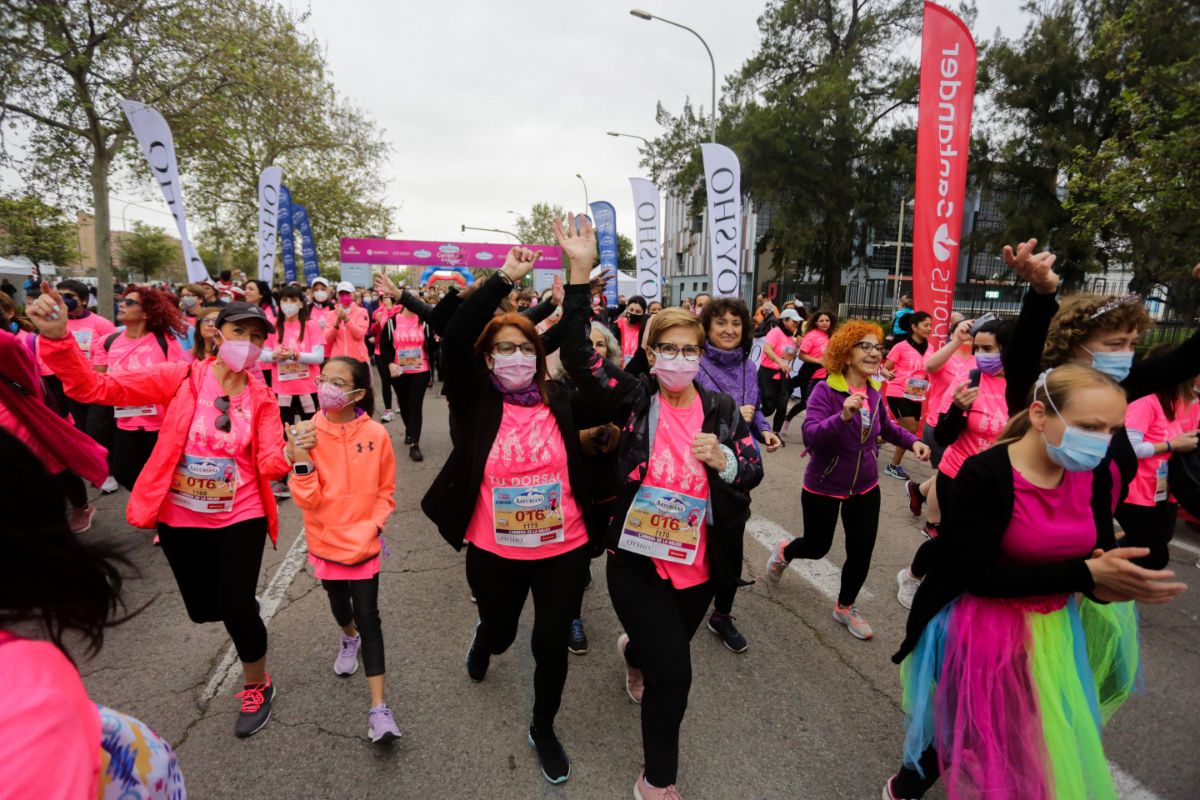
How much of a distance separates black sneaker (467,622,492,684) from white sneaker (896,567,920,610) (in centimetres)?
282

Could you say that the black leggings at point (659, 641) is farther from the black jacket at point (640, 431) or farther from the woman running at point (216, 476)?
the woman running at point (216, 476)

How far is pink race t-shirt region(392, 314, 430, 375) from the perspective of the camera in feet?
24.0

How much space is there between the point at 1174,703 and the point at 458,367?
402cm

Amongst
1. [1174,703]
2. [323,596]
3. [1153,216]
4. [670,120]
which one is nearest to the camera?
[1174,703]

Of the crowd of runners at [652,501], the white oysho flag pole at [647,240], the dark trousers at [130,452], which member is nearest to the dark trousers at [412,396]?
the dark trousers at [130,452]

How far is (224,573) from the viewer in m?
2.72

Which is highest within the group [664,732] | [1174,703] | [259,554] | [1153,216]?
[1153,216]

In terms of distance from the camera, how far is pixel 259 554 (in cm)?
282

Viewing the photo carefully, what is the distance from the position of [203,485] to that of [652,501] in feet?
6.69

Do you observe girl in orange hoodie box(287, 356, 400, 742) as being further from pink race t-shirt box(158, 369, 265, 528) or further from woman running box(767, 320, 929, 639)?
woman running box(767, 320, 929, 639)

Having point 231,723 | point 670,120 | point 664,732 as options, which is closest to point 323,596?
point 231,723

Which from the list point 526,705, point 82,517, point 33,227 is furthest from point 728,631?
point 33,227

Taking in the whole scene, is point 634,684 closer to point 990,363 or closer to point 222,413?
point 222,413

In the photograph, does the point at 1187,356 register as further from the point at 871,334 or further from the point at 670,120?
the point at 670,120
